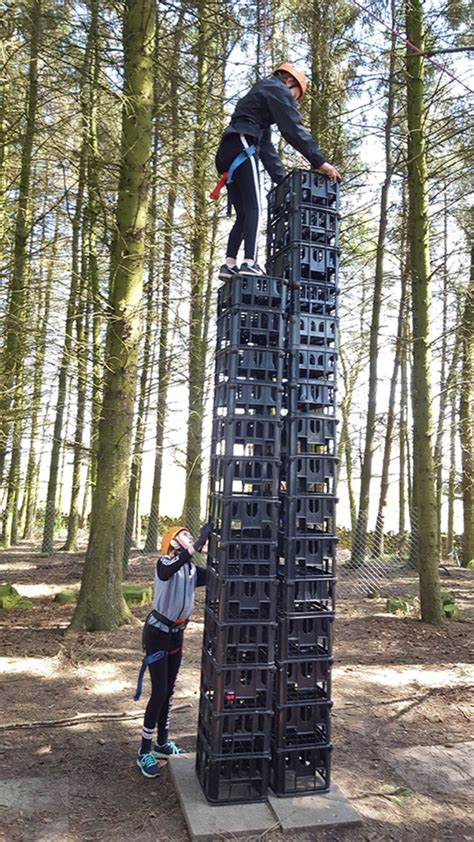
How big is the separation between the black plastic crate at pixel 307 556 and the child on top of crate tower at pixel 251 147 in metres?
1.81

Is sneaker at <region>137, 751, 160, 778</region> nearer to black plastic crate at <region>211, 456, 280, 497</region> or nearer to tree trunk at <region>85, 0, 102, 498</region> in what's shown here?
black plastic crate at <region>211, 456, 280, 497</region>

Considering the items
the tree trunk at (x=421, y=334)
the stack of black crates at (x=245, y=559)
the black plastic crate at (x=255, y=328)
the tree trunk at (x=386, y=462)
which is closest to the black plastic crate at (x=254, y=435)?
the stack of black crates at (x=245, y=559)

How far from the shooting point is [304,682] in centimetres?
384

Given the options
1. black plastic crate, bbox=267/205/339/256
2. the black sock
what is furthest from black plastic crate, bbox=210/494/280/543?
black plastic crate, bbox=267/205/339/256

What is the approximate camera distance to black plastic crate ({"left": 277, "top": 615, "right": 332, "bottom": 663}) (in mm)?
3773

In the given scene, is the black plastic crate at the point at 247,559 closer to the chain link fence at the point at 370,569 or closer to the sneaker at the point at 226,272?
the sneaker at the point at 226,272

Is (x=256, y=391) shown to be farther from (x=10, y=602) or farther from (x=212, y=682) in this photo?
(x=10, y=602)

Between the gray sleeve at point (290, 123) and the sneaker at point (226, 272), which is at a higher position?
the gray sleeve at point (290, 123)

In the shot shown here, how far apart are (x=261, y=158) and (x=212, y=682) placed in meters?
3.71

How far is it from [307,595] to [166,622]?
1.00m

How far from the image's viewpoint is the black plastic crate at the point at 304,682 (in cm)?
378

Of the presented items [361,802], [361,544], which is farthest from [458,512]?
[361,802]

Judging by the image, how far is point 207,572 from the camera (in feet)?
13.5

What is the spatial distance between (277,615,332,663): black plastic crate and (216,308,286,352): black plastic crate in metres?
1.79
